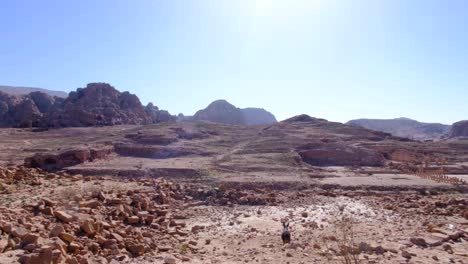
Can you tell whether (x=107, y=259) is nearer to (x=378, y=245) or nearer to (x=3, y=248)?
(x=3, y=248)

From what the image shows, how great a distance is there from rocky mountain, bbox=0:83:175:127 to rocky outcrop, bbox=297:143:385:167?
27989 mm

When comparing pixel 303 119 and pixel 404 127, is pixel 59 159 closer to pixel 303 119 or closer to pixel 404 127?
pixel 303 119

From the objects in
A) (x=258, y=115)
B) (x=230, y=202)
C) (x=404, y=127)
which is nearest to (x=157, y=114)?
(x=258, y=115)

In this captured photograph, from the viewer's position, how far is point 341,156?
28.0 meters

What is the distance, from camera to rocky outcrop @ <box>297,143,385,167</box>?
27.4m

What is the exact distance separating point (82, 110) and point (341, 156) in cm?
3221

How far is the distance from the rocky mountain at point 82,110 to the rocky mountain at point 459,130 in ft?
153

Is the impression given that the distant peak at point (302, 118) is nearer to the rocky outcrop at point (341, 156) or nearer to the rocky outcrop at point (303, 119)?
the rocky outcrop at point (303, 119)

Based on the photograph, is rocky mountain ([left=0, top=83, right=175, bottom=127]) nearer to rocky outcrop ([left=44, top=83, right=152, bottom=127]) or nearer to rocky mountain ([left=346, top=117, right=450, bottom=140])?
rocky outcrop ([left=44, top=83, right=152, bottom=127])

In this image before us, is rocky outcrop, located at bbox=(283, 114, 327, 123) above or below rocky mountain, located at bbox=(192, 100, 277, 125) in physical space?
below

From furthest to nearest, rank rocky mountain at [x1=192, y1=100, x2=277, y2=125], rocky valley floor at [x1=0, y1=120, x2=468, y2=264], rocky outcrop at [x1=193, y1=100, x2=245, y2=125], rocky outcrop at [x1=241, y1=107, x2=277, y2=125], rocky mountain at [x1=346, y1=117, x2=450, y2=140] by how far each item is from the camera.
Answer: rocky outcrop at [x1=241, y1=107, x2=277, y2=125] → rocky mountain at [x1=346, y1=117, x2=450, y2=140] → rocky outcrop at [x1=193, y1=100, x2=245, y2=125] → rocky mountain at [x1=192, y1=100, x2=277, y2=125] → rocky valley floor at [x1=0, y1=120, x2=468, y2=264]

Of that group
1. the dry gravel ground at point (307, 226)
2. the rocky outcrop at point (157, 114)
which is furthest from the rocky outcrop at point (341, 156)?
the rocky outcrop at point (157, 114)

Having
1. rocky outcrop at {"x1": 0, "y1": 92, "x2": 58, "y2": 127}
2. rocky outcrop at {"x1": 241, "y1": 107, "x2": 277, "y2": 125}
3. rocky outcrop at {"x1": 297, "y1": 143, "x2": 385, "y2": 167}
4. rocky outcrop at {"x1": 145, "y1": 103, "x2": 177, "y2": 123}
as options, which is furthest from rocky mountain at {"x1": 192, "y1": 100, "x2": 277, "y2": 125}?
rocky outcrop at {"x1": 297, "y1": 143, "x2": 385, "y2": 167}

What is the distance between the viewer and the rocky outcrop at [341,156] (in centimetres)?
2742
